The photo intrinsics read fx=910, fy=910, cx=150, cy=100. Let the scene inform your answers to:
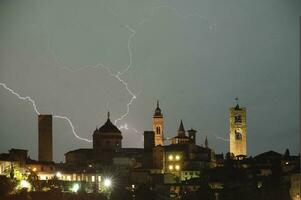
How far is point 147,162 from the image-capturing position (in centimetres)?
7806

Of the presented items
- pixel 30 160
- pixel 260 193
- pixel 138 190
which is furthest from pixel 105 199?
pixel 30 160

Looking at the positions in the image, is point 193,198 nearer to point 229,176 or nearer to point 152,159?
point 229,176

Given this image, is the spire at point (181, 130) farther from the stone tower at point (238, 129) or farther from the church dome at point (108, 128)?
the stone tower at point (238, 129)

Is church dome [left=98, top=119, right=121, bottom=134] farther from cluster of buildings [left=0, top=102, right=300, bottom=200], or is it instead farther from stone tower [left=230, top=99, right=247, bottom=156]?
stone tower [left=230, top=99, right=247, bottom=156]

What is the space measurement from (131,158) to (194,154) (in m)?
5.52

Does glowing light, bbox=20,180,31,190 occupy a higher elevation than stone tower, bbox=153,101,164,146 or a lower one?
lower

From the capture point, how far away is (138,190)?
6341 centimetres

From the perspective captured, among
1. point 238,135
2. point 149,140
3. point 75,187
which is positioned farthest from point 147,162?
point 238,135

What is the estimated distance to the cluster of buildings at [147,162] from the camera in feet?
226

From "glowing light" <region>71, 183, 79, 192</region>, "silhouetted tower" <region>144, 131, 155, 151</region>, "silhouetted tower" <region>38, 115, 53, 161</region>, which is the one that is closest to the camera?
"glowing light" <region>71, 183, 79, 192</region>

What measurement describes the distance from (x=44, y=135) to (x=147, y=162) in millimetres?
9119

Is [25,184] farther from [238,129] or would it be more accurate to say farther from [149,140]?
[238,129]

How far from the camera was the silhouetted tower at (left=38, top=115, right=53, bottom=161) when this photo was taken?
77.9 meters

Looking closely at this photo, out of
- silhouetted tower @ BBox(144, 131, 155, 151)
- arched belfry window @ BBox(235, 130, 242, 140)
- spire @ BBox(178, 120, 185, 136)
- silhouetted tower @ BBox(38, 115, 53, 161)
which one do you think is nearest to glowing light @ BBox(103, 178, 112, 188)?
silhouetted tower @ BBox(38, 115, 53, 161)
